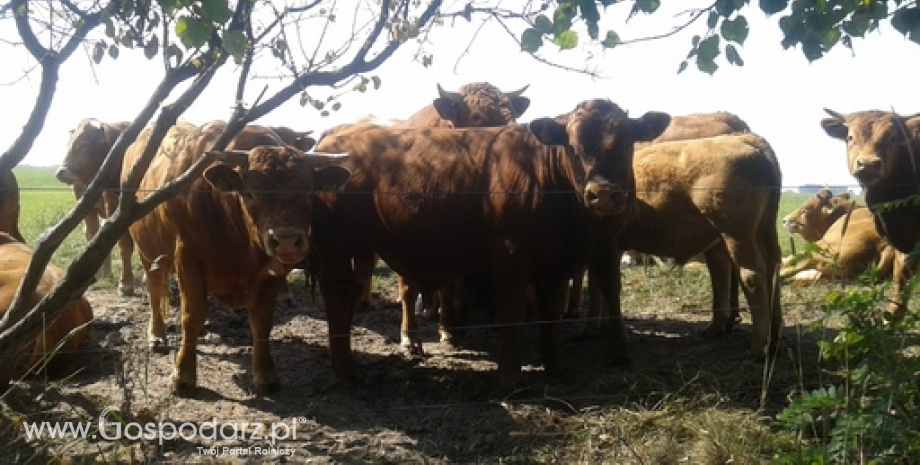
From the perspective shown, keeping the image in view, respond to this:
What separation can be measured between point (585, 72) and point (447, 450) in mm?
2355

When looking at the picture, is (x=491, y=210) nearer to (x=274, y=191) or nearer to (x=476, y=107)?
(x=274, y=191)

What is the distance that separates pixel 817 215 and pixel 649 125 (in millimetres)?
8876

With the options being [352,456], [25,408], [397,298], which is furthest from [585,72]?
[397,298]

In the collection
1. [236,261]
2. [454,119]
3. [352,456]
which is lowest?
[352,456]

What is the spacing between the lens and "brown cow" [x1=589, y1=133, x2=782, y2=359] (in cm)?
697

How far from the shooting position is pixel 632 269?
11.7 metres

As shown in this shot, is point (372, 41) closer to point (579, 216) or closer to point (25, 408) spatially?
point (579, 216)

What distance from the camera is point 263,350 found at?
653cm

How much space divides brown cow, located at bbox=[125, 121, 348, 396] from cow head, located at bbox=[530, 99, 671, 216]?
5.25ft

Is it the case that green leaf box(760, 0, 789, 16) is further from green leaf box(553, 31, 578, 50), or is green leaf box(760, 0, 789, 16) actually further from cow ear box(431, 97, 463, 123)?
cow ear box(431, 97, 463, 123)

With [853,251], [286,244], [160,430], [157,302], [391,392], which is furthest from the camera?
[853,251]

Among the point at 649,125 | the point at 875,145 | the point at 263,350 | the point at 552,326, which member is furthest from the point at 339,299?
the point at 875,145

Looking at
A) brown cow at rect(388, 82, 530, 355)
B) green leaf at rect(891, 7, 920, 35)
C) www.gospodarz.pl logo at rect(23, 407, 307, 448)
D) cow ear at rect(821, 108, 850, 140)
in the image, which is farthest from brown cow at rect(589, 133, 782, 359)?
www.gospodarz.pl logo at rect(23, 407, 307, 448)

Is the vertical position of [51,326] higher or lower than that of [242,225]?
lower
